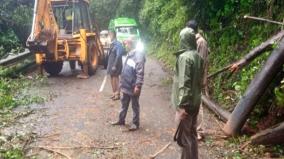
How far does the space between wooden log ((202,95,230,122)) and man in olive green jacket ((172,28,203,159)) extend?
3.16m

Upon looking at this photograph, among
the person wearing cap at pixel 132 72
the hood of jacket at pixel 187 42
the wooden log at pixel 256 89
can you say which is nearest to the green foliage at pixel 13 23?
the person wearing cap at pixel 132 72

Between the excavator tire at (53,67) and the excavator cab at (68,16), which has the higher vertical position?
the excavator cab at (68,16)

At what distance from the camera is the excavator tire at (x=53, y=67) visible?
18.0 metres

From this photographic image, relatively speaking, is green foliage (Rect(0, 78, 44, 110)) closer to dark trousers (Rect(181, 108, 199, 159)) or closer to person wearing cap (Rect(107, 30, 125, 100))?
person wearing cap (Rect(107, 30, 125, 100))

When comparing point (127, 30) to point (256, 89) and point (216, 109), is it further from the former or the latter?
point (256, 89)

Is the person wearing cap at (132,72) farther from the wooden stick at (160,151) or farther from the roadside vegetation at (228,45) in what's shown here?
the roadside vegetation at (228,45)

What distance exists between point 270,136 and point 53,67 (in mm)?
11937

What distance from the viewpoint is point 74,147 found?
8.44 meters

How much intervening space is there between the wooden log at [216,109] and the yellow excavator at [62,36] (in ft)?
22.3

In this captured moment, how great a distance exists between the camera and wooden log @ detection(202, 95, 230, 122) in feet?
32.3

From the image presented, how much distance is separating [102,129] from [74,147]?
4.61ft

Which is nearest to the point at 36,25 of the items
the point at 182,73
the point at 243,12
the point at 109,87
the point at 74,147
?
the point at 109,87

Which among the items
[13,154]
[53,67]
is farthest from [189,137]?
[53,67]

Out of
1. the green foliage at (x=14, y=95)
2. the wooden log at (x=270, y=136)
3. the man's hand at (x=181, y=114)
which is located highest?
the man's hand at (x=181, y=114)
